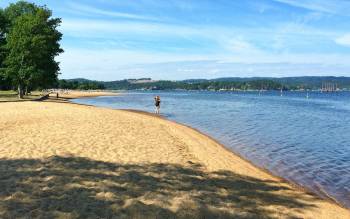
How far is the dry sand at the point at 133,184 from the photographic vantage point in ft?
31.7

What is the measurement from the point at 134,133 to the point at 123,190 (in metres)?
11.9

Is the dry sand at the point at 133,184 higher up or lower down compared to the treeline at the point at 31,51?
lower down

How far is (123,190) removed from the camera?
11.0 m

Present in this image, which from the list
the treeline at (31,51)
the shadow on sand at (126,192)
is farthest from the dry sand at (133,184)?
the treeline at (31,51)

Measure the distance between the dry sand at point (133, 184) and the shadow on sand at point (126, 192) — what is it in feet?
0.07

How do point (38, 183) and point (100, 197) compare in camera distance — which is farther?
point (38, 183)

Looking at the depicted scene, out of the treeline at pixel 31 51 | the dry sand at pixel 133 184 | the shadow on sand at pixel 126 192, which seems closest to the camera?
the shadow on sand at pixel 126 192

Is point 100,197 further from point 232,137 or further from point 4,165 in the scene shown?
point 232,137

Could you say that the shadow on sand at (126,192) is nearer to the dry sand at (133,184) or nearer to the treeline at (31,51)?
the dry sand at (133,184)

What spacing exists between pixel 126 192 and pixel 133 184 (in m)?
0.81

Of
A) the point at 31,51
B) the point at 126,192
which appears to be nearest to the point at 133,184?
the point at 126,192

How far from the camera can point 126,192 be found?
35.6ft

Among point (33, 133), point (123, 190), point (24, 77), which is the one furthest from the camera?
point (24, 77)

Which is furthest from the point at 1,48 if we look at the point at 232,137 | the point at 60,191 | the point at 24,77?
the point at 60,191
